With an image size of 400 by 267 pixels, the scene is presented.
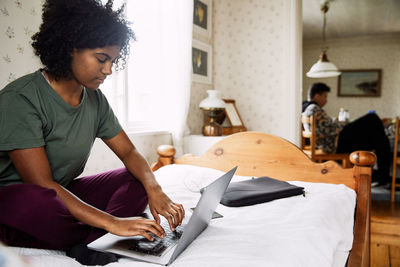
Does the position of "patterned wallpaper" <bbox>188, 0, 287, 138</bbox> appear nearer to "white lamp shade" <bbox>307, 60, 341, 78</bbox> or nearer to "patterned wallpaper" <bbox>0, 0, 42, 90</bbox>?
"patterned wallpaper" <bbox>0, 0, 42, 90</bbox>

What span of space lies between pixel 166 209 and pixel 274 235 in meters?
0.36

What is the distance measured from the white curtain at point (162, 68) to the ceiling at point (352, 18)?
3.04m

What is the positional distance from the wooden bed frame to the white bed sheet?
12 cm

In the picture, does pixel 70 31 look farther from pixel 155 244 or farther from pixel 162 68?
pixel 162 68

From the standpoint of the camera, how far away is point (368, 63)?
718cm

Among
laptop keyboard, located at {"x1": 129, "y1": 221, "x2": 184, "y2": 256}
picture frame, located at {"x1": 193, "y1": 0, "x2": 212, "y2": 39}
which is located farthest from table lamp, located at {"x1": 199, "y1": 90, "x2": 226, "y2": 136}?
laptop keyboard, located at {"x1": 129, "y1": 221, "x2": 184, "y2": 256}

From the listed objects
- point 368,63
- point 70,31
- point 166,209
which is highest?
point 368,63

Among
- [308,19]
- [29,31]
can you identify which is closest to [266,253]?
[29,31]

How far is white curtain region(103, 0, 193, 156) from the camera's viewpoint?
2.63 m

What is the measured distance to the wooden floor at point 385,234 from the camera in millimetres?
1989

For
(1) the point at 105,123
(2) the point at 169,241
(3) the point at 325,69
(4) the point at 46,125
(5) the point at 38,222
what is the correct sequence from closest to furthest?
(5) the point at 38,222
(2) the point at 169,241
(4) the point at 46,125
(1) the point at 105,123
(3) the point at 325,69

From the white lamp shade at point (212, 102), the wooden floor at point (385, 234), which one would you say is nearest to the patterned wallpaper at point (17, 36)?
the white lamp shade at point (212, 102)

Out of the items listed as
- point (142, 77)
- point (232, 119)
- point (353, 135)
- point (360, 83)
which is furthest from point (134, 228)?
point (360, 83)

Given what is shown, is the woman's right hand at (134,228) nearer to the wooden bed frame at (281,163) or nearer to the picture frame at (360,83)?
the wooden bed frame at (281,163)
